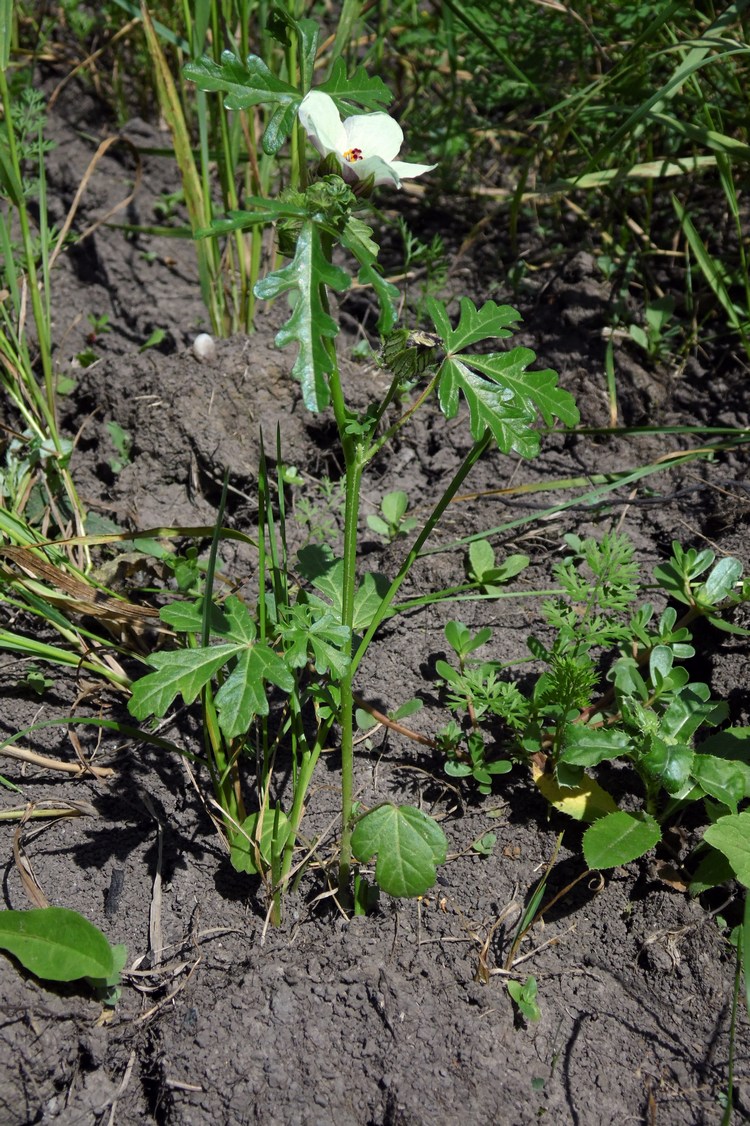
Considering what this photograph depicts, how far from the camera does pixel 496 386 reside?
118cm

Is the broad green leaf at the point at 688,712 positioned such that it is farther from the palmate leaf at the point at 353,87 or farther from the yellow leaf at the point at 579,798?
the palmate leaf at the point at 353,87

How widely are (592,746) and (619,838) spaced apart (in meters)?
0.15

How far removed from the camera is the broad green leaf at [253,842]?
141cm

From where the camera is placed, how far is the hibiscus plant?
0.99 meters

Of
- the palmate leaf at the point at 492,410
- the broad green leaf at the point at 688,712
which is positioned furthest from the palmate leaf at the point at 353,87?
the broad green leaf at the point at 688,712

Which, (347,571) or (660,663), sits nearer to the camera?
(347,571)

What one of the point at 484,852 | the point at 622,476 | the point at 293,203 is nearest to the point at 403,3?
the point at 622,476

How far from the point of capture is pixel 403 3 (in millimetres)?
2588

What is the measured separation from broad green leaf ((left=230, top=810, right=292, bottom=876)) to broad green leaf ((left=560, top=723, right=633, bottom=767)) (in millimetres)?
477

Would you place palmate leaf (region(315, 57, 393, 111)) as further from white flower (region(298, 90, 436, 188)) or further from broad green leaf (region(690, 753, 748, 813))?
broad green leaf (region(690, 753, 748, 813))

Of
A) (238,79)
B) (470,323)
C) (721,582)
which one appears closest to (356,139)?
(238,79)

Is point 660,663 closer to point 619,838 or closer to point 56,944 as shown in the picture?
point 619,838

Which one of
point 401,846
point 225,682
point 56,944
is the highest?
point 225,682

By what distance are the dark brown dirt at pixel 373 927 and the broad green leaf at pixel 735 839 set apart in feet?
0.60
